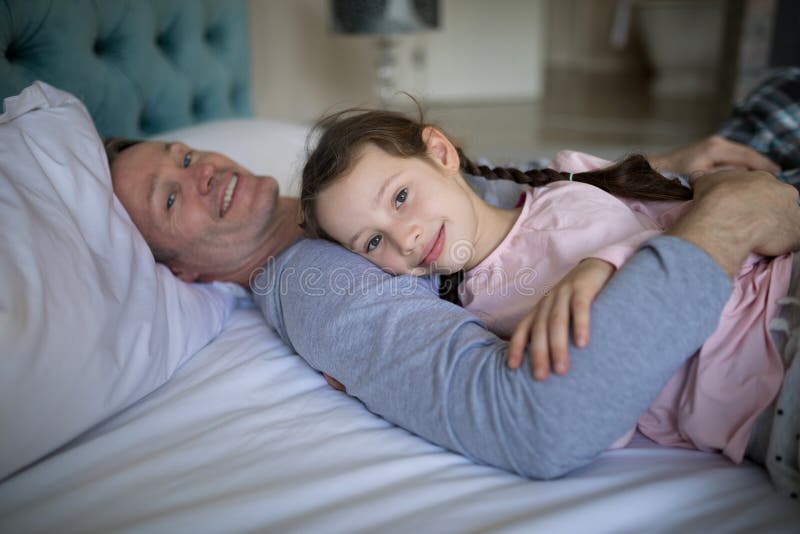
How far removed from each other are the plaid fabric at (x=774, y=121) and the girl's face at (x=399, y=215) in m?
1.11

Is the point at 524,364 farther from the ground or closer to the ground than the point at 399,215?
closer to the ground

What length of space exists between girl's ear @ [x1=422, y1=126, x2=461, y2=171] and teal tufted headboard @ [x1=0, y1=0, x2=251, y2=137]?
0.92 meters

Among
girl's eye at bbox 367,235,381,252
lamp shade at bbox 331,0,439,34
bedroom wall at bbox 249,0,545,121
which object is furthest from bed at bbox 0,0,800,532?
bedroom wall at bbox 249,0,545,121

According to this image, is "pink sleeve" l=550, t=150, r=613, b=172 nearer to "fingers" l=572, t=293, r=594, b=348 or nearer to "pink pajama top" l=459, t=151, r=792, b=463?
"pink pajama top" l=459, t=151, r=792, b=463

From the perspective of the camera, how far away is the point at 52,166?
1.13m

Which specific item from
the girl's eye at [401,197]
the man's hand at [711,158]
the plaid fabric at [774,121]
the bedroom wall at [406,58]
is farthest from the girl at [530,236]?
the bedroom wall at [406,58]

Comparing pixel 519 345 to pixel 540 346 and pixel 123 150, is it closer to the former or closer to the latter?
pixel 540 346

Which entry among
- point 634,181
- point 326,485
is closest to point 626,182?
point 634,181

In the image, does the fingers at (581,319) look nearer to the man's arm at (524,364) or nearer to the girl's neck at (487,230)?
the man's arm at (524,364)

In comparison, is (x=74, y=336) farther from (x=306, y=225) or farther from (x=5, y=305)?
(x=306, y=225)

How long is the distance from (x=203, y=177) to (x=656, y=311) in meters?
1.01

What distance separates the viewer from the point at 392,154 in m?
1.18

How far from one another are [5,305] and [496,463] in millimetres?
687

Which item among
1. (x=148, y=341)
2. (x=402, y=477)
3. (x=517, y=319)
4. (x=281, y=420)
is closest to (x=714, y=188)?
(x=517, y=319)
